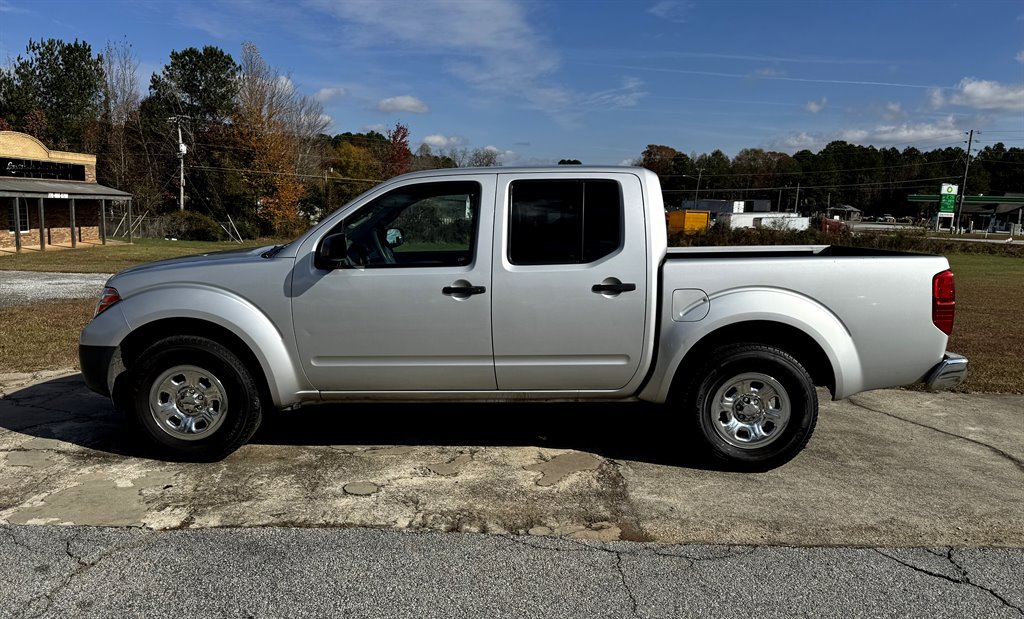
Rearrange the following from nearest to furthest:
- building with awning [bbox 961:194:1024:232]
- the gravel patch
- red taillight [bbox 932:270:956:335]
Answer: red taillight [bbox 932:270:956:335], the gravel patch, building with awning [bbox 961:194:1024:232]

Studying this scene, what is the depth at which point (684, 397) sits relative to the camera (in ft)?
15.1

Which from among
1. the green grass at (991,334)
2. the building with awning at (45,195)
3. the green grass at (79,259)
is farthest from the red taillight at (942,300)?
the building with awning at (45,195)

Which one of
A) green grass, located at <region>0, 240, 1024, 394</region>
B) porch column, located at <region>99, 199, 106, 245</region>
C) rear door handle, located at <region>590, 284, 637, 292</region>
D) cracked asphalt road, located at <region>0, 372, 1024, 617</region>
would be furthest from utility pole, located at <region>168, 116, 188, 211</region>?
rear door handle, located at <region>590, 284, 637, 292</region>

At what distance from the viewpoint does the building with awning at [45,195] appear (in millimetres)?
30328

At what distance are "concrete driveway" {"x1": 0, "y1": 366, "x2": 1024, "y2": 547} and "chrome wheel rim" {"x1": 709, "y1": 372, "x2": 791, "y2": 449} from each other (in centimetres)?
26

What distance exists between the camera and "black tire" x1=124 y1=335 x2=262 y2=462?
4.65 m

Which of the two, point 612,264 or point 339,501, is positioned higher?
point 612,264

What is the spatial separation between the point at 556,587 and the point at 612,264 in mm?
2106

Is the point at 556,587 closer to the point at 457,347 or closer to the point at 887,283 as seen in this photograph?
the point at 457,347

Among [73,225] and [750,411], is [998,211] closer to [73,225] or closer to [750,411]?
[73,225]

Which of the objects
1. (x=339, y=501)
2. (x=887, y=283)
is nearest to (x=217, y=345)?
(x=339, y=501)

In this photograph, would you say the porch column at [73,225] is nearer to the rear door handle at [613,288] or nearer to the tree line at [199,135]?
the tree line at [199,135]

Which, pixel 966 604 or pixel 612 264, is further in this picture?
pixel 612 264

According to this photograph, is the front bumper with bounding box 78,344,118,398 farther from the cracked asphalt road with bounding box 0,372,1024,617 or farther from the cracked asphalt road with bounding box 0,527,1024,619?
the cracked asphalt road with bounding box 0,527,1024,619
